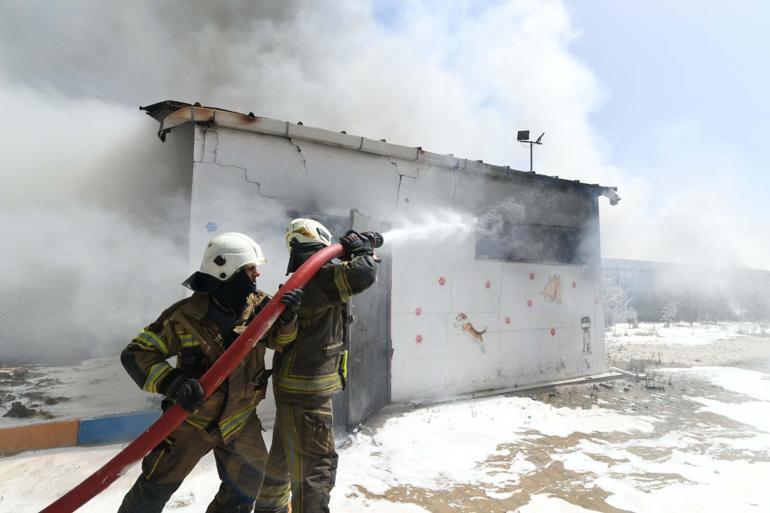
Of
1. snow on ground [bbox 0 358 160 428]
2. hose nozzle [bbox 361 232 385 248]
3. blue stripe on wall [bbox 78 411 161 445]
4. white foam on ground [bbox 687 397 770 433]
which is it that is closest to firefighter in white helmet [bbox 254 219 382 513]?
hose nozzle [bbox 361 232 385 248]

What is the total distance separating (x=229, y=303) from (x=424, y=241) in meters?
4.33

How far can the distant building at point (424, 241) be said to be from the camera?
484cm

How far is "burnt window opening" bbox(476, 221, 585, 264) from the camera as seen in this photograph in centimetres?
684

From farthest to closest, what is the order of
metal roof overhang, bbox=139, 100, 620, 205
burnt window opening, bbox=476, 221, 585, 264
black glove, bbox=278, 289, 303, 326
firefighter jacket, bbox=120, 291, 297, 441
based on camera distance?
burnt window opening, bbox=476, 221, 585, 264, metal roof overhang, bbox=139, 100, 620, 205, black glove, bbox=278, 289, 303, 326, firefighter jacket, bbox=120, 291, 297, 441

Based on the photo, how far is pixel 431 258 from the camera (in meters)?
6.23

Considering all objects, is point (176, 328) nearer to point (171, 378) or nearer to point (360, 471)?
point (171, 378)

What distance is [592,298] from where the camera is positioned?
8.05 m

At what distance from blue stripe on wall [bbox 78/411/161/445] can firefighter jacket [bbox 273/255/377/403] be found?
279cm

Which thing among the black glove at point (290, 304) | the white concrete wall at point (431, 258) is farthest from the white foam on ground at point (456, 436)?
the black glove at point (290, 304)

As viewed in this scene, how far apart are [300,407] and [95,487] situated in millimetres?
990

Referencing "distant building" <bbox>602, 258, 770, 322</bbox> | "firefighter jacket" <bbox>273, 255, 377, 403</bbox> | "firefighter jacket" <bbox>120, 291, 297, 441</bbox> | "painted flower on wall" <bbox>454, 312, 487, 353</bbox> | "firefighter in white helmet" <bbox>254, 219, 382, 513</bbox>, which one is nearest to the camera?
"firefighter jacket" <bbox>120, 291, 297, 441</bbox>

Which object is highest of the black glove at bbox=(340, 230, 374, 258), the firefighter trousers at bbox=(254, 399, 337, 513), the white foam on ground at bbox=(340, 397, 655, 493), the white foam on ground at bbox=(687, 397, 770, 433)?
the black glove at bbox=(340, 230, 374, 258)

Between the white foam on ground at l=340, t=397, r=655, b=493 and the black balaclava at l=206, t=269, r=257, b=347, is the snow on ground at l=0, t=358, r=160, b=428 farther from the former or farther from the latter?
the black balaclava at l=206, t=269, r=257, b=347

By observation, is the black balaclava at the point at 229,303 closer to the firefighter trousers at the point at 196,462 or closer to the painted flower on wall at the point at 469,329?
the firefighter trousers at the point at 196,462
